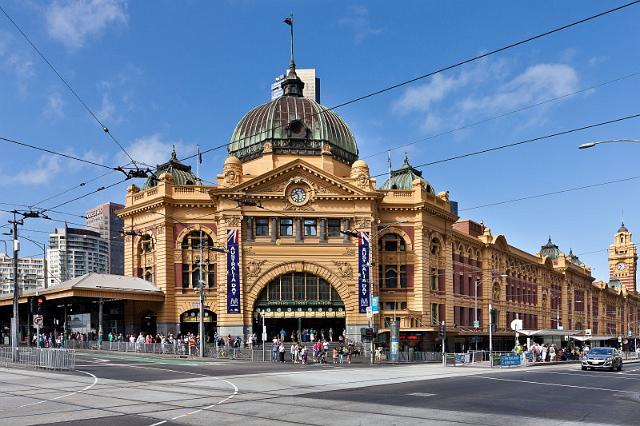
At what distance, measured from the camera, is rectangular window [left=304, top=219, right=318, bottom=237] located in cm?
6288

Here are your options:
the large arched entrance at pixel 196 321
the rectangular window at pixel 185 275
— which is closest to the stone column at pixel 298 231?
the large arched entrance at pixel 196 321

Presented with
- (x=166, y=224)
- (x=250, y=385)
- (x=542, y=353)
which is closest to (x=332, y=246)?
(x=166, y=224)

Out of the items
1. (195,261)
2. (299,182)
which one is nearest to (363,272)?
(299,182)

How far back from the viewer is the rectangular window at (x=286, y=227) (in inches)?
2459

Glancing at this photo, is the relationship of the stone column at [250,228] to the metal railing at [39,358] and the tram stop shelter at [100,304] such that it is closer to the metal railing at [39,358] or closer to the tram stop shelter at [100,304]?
the tram stop shelter at [100,304]

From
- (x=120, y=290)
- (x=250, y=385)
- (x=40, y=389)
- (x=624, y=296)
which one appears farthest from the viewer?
(x=624, y=296)

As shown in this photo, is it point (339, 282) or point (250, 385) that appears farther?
point (339, 282)

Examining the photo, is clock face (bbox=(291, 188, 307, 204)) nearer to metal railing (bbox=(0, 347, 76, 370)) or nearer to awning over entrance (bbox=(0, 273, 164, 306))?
awning over entrance (bbox=(0, 273, 164, 306))

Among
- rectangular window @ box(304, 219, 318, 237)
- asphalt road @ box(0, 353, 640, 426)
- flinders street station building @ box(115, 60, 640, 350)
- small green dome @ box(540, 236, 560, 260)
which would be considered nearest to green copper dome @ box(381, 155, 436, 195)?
flinders street station building @ box(115, 60, 640, 350)

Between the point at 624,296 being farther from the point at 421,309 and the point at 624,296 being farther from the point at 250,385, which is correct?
the point at 250,385

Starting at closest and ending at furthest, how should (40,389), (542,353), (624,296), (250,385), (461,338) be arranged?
(40,389)
(250,385)
(542,353)
(461,338)
(624,296)

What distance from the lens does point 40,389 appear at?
25031 millimetres

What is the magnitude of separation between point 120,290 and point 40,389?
3491 centimetres

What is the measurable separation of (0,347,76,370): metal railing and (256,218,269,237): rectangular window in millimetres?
26085
